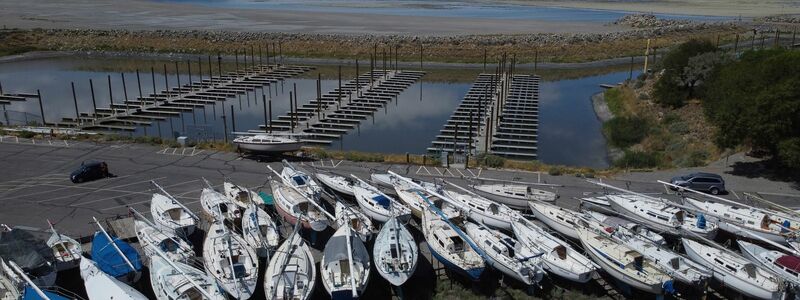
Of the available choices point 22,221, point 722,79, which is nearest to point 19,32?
point 22,221

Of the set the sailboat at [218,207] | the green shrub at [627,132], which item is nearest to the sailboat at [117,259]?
the sailboat at [218,207]

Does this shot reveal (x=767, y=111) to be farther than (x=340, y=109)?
No

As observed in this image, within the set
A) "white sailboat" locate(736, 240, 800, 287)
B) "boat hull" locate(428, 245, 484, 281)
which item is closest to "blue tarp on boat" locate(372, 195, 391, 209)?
"boat hull" locate(428, 245, 484, 281)

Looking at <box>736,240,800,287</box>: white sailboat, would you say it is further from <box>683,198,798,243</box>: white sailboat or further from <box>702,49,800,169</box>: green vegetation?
<box>702,49,800,169</box>: green vegetation

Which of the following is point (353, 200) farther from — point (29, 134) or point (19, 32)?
point (19, 32)

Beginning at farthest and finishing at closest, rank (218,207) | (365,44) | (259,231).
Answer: (365,44) < (218,207) < (259,231)

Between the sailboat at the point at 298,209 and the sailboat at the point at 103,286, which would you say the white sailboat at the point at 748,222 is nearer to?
the sailboat at the point at 298,209

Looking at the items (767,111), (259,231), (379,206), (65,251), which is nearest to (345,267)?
(259,231)

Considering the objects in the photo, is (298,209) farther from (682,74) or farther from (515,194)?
(682,74)
